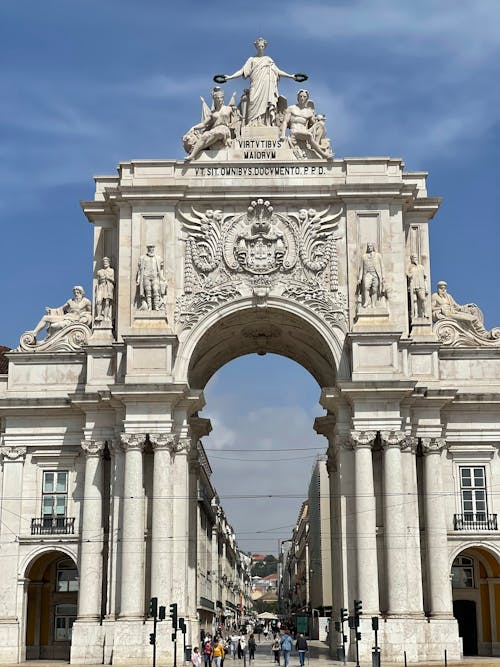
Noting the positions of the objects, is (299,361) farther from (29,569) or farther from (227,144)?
(29,569)

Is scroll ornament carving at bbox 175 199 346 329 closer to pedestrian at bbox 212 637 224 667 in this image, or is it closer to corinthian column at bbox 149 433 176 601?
corinthian column at bbox 149 433 176 601

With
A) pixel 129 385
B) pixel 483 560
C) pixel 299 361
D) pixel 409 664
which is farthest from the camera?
pixel 299 361

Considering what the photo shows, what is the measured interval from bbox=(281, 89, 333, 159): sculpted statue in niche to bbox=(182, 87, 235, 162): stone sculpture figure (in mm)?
2563

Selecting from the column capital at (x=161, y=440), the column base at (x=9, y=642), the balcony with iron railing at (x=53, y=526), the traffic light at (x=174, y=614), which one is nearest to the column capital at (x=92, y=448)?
the column capital at (x=161, y=440)

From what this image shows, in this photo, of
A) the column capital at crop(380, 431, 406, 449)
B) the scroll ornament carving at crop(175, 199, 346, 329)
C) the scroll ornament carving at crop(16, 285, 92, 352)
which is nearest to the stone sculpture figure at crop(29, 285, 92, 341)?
the scroll ornament carving at crop(16, 285, 92, 352)

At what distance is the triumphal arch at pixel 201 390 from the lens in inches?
1662

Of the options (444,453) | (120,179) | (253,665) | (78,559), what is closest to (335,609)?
(253,665)

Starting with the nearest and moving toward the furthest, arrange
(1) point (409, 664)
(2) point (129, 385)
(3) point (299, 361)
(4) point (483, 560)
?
(1) point (409, 664), (2) point (129, 385), (4) point (483, 560), (3) point (299, 361)

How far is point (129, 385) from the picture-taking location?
140 ft

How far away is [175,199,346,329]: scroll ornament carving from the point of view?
148ft

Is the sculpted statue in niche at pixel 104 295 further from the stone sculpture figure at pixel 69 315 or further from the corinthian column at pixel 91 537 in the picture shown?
the corinthian column at pixel 91 537

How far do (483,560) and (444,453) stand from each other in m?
5.36

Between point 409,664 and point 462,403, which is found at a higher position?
point 462,403

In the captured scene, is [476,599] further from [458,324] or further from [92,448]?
[92,448]
